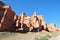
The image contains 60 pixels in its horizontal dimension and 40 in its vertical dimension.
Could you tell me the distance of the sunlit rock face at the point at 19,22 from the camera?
232 feet

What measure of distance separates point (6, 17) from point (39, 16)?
27.8m

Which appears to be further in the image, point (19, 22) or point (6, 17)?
point (19, 22)

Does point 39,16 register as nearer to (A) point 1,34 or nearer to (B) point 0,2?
(B) point 0,2

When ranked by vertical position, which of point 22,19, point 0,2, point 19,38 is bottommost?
point 19,38

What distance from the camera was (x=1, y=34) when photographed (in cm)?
6031

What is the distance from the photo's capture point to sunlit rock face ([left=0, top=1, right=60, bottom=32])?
70588 mm

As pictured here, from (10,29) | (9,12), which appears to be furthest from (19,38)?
(9,12)

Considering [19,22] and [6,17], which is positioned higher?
[6,17]

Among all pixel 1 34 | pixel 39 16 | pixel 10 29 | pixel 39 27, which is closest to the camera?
pixel 1 34

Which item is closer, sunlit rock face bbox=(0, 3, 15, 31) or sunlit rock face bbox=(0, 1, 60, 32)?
sunlit rock face bbox=(0, 3, 15, 31)

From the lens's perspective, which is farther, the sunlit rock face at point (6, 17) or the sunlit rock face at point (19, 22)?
the sunlit rock face at point (19, 22)

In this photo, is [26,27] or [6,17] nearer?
[6,17]

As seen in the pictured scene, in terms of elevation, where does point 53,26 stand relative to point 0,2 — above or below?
below

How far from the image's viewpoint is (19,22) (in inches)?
3233
